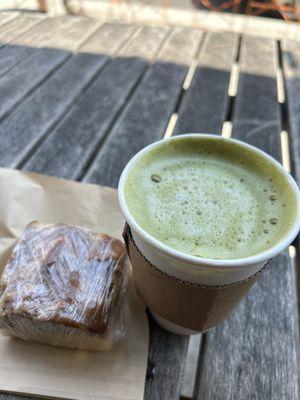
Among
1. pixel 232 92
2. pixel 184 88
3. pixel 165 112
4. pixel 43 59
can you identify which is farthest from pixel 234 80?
pixel 43 59

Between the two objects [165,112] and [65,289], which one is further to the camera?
Result: [165,112]

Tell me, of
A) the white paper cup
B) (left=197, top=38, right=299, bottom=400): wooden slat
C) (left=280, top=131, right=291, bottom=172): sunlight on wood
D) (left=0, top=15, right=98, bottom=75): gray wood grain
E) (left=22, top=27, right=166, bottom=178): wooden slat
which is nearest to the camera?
the white paper cup

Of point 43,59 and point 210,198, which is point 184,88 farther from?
point 210,198

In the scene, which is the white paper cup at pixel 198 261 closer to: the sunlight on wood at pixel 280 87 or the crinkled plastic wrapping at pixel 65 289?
the crinkled plastic wrapping at pixel 65 289

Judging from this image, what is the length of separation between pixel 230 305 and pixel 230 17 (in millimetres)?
2405

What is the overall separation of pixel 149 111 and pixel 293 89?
485mm

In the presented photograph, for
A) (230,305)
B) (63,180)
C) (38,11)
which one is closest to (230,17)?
(38,11)

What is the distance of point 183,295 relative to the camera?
0.48 meters

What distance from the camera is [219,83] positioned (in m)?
1.18

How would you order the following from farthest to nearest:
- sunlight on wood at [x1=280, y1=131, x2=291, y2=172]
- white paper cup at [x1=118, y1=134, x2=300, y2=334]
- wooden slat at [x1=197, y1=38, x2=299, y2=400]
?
sunlight on wood at [x1=280, y1=131, x2=291, y2=172] → wooden slat at [x1=197, y1=38, x2=299, y2=400] → white paper cup at [x1=118, y1=134, x2=300, y2=334]

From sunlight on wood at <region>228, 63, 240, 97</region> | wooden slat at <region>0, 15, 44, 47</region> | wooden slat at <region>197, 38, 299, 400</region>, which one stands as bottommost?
wooden slat at <region>197, 38, 299, 400</region>

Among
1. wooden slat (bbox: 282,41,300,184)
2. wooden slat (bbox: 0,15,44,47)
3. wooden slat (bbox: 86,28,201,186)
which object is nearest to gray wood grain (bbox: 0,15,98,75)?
wooden slat (bbox: 0,15,44,47)

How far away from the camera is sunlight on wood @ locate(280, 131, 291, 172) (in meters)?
0.96

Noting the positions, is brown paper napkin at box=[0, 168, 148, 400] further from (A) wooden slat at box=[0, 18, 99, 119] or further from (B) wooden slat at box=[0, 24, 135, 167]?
(A) wooden slat at box=[0, 18, 99, 119]
